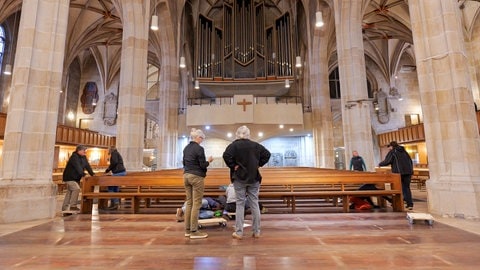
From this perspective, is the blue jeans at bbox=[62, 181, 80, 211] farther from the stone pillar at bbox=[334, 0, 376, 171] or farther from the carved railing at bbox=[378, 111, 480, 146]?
the carved railing at bbox=[378, 111, 480, 146]

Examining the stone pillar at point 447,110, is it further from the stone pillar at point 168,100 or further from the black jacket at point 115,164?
the stone pillar at point 168,100

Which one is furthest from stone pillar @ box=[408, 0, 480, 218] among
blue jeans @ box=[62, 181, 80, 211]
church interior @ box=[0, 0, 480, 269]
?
blue jeans @ box=[62, 181, 80, 211]

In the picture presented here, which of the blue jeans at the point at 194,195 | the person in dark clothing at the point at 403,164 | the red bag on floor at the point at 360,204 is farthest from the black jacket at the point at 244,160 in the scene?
the person in dark clothing at the point at 403,164

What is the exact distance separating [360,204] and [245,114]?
9.64m

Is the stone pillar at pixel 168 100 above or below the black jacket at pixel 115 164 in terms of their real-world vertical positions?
above

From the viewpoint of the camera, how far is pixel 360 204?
5258mm

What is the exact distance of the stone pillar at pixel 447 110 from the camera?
4.46m

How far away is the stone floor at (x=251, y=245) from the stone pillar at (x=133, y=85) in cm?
468

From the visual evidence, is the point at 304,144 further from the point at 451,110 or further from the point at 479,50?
the point at 451,110

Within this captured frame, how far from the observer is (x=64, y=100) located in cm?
1917

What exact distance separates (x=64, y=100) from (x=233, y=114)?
1366 centimetres

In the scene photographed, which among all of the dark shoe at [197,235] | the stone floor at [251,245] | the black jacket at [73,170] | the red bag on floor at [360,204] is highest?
the black jacket at [73,170]

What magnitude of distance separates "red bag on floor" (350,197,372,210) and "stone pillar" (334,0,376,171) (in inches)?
151

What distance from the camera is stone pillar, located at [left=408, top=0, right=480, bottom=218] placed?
4.46 meters
